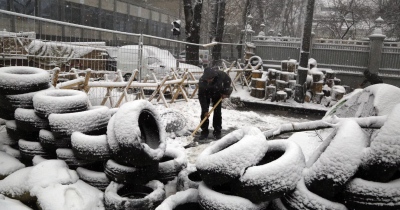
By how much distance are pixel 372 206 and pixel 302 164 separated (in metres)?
0.56

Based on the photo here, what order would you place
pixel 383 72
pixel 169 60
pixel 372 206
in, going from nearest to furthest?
pixel 372 206
pixel 169 60
pixel 383 72

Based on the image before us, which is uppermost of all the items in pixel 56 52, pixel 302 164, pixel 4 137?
pixel 56 52

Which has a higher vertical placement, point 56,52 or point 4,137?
point 56,52

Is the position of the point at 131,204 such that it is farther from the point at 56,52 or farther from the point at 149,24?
the point at 149,24

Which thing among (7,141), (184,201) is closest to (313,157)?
(184,201)

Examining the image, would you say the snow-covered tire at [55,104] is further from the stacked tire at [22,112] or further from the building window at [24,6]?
the building window at [24,6]

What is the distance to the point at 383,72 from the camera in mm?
13133

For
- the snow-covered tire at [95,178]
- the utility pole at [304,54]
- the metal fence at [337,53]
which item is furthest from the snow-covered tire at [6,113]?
the metal fence at [337,53]

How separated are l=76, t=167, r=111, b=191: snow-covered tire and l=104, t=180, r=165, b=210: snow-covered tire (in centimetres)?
17

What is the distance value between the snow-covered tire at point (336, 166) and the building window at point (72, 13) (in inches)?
1133

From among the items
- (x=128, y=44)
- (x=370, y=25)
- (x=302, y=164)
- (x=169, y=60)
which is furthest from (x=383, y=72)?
(x=370, y=25)

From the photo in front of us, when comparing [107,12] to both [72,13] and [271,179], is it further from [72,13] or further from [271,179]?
[271,179]

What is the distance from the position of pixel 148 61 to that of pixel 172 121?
428cm

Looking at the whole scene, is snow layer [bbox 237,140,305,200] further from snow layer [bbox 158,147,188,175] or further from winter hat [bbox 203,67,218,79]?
winter hat [bbox 203,67,218,79]
